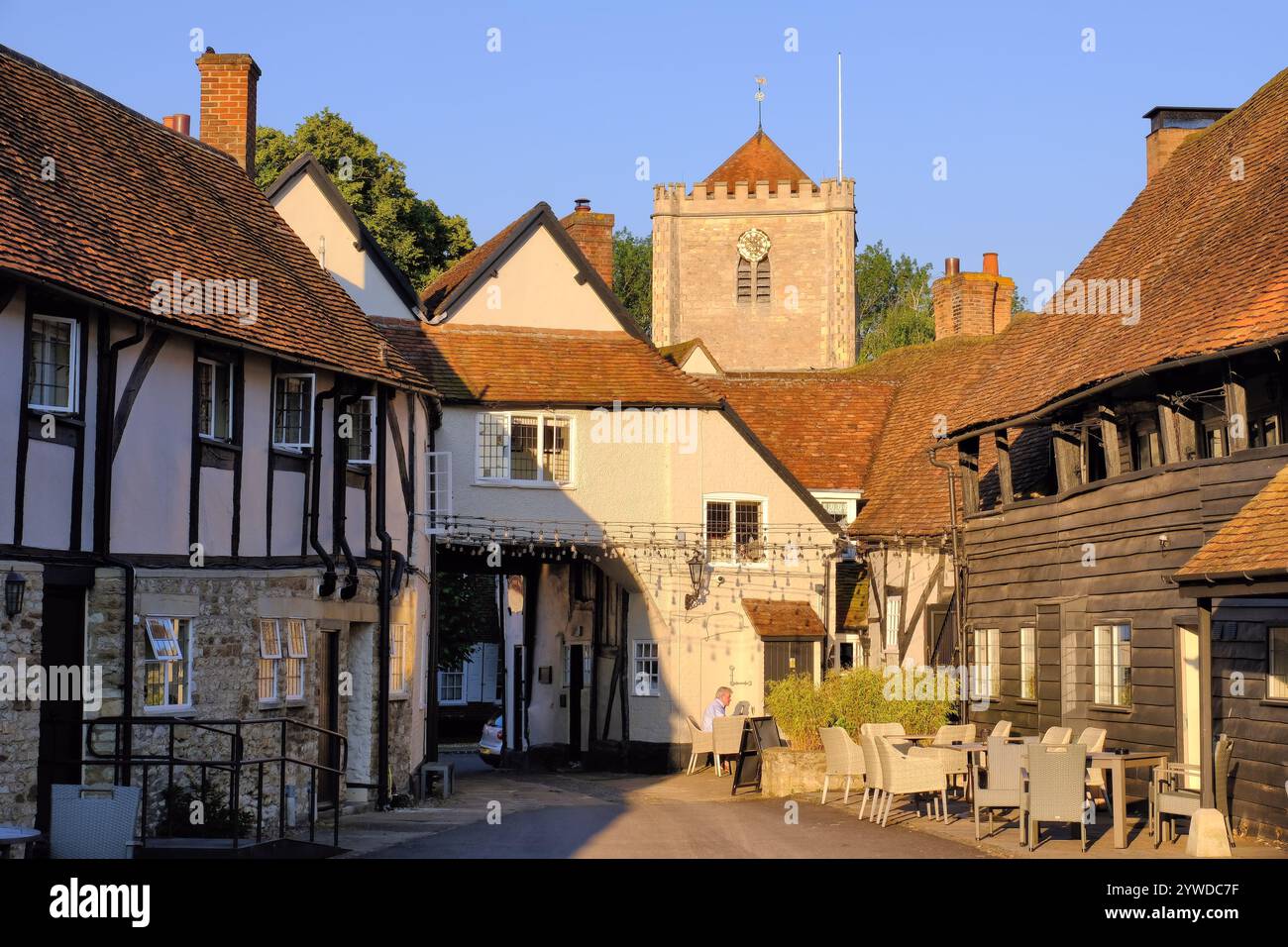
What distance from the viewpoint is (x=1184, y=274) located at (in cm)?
2066

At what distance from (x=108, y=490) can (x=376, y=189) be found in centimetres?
3035

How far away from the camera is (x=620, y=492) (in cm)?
2914

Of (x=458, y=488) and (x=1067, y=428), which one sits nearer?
(x=1067, y=428)

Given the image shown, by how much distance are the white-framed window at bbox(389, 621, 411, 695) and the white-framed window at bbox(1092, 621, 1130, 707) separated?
9.27 meters

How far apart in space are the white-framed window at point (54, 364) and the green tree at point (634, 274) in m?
59.0

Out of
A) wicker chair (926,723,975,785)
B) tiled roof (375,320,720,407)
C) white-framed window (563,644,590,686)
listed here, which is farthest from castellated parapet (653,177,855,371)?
wicker chair (926,723,975,785)

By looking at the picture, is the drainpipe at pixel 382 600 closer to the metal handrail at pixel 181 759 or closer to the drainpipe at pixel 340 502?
the drainpipe at pixel 340 502

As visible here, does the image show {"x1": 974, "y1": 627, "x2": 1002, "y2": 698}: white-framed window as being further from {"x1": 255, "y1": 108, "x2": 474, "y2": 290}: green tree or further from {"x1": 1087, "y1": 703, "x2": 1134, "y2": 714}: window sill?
{"x1": 255, "y1": 108, "x2": 474, "y2": 290}: green tree

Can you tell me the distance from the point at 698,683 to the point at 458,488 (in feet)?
18.0

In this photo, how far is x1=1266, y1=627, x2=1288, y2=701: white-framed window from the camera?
1614 centimetres

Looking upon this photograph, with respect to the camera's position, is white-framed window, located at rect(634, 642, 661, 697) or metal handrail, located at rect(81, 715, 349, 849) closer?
metal handrail, located at rect(81, 715, 349, 849)
